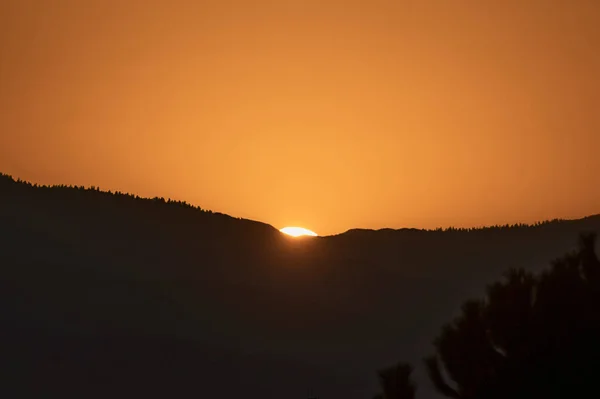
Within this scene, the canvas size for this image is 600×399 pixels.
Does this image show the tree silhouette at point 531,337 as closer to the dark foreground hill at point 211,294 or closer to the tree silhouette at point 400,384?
the tree silhouette at point 400,384

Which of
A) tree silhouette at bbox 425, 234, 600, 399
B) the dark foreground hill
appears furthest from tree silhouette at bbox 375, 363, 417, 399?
the dark foreground hill

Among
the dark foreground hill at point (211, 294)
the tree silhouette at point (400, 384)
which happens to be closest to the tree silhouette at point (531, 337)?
the tree silhouette at point (400, 384)

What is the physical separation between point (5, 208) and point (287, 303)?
982 inches

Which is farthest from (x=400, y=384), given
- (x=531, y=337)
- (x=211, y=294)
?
(x=211, y=294)

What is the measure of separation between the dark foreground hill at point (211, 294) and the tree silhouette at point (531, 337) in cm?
5266

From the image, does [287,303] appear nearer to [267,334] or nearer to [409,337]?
[267,334]

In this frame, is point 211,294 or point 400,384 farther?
point 211,294

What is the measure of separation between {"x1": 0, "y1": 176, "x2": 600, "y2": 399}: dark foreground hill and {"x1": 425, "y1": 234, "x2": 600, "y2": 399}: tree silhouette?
52658mm

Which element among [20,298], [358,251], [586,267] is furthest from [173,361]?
[586,267]

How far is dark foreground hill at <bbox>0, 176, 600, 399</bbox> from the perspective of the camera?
235 feet

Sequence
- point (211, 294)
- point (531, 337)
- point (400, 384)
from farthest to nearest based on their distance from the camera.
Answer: point (211, 294) < point (400, 384) < point (531, 337)

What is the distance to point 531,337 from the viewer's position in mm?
15445

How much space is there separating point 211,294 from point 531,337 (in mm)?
72869

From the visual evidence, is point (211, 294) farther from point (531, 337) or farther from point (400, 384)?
point (531, 337)
